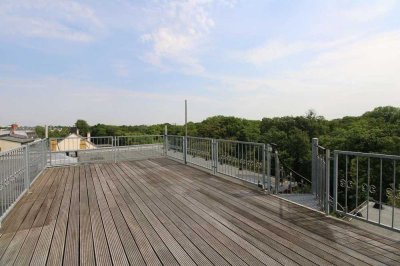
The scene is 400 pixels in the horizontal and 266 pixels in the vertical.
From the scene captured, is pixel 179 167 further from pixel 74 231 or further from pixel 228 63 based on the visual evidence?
pixel 228 63

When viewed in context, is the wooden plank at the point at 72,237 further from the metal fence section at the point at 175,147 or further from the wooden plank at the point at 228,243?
the metal fence section at the point at 175,147

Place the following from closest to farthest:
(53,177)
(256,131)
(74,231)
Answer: (74,231) < (53,177) < (256,131)

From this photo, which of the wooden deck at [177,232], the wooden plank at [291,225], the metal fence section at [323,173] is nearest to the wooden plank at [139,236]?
the wooden deck at [177,232]

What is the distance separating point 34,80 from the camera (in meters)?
21.3

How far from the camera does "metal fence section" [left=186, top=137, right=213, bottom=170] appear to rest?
8197mm

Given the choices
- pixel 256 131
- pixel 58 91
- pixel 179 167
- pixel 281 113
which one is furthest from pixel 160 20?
pixel 281 113

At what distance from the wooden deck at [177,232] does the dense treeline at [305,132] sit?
2290 cm

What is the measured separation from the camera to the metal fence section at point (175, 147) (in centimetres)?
1038

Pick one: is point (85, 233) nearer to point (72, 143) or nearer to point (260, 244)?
point (260, 244)

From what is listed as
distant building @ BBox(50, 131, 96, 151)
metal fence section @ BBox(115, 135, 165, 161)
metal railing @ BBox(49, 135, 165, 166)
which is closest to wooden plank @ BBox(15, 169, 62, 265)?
metal railing @ BBox(49, 135, 165, 166)

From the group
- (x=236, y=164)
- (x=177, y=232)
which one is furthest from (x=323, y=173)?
(x=236, y=164)

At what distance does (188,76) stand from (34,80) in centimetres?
1203

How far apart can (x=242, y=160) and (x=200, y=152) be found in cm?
256

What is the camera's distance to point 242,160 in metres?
6.57
